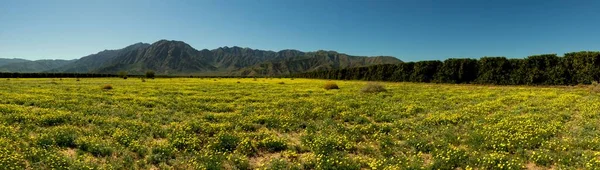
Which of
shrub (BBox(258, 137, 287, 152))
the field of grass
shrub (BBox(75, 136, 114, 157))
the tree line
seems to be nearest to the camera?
the field of grass

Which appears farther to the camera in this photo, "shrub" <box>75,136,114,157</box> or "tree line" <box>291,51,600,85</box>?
"tree line" <box>291,51,600,85</box>

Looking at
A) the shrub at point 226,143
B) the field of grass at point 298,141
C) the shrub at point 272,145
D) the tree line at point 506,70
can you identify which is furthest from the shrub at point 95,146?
the tree line at point 506,70

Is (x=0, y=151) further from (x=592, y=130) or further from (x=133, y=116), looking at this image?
(x=592, y=130)

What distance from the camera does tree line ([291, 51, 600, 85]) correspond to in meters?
38.3

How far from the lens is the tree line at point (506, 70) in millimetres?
38300

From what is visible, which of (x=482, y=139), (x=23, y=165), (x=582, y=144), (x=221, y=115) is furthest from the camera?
(x=221, y=115)

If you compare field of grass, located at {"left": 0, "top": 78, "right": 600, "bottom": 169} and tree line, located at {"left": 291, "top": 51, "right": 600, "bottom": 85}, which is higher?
tree line, located at {"left": 291, "top": 51, "right": 600, "bottom": 85}

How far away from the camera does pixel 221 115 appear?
16828 mm

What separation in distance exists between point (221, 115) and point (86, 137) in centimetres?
658

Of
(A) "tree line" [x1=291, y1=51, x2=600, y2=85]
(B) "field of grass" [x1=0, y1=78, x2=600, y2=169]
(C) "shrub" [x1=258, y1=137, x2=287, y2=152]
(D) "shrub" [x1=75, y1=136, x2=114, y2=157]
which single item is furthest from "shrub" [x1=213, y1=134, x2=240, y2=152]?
(A) "tree line" [x1=291, y1=51, x2=600, y2=85]

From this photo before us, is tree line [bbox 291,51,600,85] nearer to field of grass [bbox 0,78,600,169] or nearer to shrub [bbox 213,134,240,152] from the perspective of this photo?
field of grass [bbox 0,78,600,169]

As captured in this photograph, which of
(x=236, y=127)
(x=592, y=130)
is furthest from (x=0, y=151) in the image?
(x=592, y=130)

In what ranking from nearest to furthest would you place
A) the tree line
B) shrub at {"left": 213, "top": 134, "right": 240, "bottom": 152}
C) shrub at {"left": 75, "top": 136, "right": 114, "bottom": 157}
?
shrub at {"left": 75, "top": 136, "right": 114, "bottom": 157}, shrub at {"left": 213, "top": 134, "right": 240, "bottom": 152}, the tree line

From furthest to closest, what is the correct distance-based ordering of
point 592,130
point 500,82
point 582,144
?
1. point 500,82
2. point 592,130
3. point 582,144
